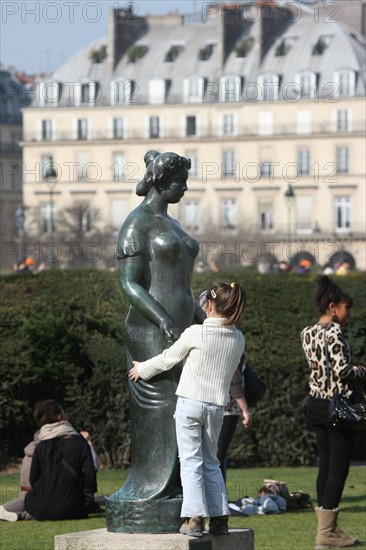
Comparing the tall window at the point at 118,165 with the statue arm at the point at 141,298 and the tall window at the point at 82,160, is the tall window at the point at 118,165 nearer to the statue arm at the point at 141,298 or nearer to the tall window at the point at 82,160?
the tall window at the point at 82,160

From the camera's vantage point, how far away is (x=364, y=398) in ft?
38.0

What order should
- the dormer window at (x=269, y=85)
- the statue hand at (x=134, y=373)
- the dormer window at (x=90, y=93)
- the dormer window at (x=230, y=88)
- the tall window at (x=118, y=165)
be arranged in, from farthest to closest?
the tall window at (x=118, y=165)
the dormer window at (x=90, y=93)
the dormer window at (x=230, y=88)
the dormer window at (x=269, y=85)
the statue hand at (x=134, y=373)

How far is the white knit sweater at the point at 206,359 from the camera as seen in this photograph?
9.25 m

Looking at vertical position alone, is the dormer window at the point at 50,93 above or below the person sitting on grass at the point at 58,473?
above

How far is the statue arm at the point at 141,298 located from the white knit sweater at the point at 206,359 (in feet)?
0.61

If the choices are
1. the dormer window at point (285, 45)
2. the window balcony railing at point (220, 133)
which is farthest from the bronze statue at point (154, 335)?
the dormer window at point (285, 45)

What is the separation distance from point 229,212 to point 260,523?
85.2 meters

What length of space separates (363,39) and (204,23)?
9.77 metres

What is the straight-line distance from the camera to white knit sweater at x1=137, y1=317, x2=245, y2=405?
364 inches

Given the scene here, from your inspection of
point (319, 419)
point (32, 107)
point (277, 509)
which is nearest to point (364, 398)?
point (319, 419)

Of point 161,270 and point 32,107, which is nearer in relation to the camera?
point 161,270

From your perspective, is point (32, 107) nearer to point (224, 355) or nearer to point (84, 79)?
point (84, 79)

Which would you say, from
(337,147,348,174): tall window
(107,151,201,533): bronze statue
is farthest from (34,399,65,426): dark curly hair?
(337,147,348,174): tall window

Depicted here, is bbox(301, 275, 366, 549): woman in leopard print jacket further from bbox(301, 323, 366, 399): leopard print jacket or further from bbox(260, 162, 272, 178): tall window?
bbox(260, 162, 272, 178): tall window
